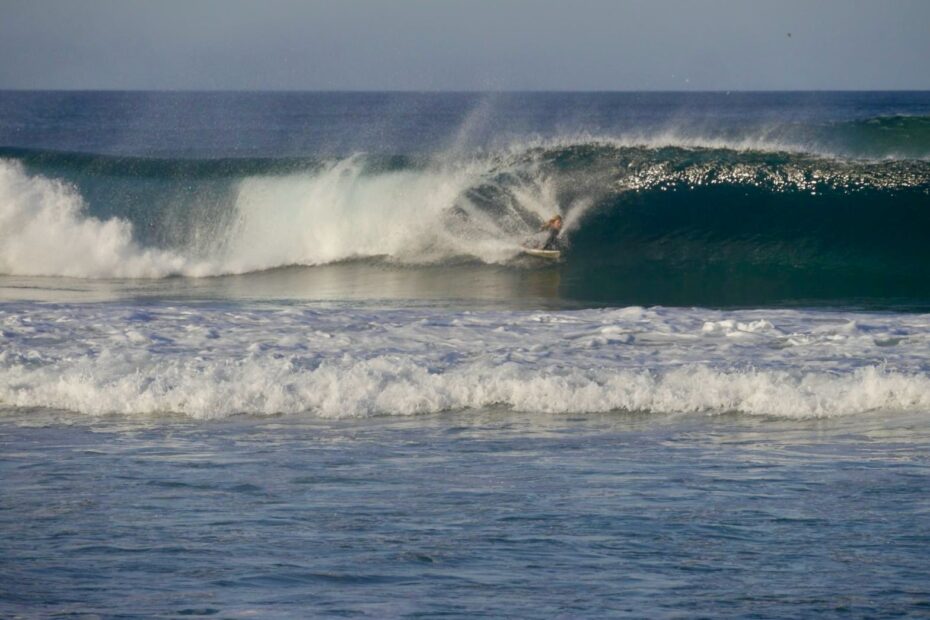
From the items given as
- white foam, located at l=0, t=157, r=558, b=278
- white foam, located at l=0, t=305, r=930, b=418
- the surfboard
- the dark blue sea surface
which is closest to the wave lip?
white foam, located at l=0, t=157, r=558, b=278

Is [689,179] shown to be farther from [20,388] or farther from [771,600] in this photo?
[771,600]

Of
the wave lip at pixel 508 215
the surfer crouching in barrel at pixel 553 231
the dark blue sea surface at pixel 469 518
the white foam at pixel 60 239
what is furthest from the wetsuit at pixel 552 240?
the dark blue sea surface at pixel 469 518

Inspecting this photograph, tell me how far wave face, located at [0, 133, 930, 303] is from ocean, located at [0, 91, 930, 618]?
64 mm

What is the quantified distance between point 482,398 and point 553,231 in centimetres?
939

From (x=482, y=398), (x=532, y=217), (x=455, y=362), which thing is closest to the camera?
(x=482, y=398)

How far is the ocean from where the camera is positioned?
5402 mm

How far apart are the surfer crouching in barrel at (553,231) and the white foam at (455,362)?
5.79 metres

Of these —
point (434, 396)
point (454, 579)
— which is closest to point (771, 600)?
point (454, 579)

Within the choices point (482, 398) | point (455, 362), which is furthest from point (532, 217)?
point (482, 398)

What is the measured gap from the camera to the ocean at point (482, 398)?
213 inches

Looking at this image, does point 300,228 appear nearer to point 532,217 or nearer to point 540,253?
point 532,217

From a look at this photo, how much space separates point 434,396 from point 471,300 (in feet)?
17.4

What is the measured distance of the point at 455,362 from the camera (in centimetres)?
979

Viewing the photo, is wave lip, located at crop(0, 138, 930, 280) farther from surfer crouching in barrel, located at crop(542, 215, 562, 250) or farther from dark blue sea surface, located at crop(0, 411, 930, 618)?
dark blue sea surface, located at crop(0, 411, 930, 618)
